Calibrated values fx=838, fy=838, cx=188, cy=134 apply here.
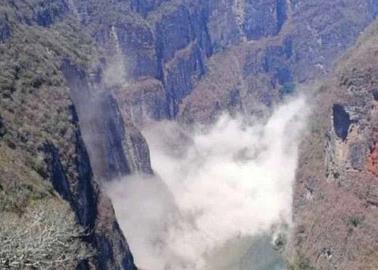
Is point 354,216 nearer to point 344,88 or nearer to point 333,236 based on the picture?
point 333,236

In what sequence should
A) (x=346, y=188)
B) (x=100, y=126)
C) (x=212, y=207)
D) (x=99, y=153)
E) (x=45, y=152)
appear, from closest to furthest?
(x=45, y=152) → (x=346, y=188) → (x=99, y=153) → (x=100, y=126) → (x=212, y=207)

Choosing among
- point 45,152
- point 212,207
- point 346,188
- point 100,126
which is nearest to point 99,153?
point 100,126

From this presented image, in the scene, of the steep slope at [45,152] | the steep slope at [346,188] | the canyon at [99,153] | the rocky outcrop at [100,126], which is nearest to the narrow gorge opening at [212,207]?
the canyon at [99,153]

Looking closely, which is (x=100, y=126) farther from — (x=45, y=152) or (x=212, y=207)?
(x=212, y=207)

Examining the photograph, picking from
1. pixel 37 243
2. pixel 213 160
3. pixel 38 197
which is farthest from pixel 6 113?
pixel 213 160

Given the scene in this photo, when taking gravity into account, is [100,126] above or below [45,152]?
below

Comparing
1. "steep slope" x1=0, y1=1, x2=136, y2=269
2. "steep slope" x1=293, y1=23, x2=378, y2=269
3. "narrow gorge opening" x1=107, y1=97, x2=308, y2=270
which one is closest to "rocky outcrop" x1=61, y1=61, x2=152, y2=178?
"narrow gorge opening" x1=107, y1=97, x2=308, y2=270

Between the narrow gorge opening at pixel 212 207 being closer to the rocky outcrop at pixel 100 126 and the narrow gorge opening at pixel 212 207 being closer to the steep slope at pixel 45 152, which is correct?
the rocky outcrop at pixel 100 126
